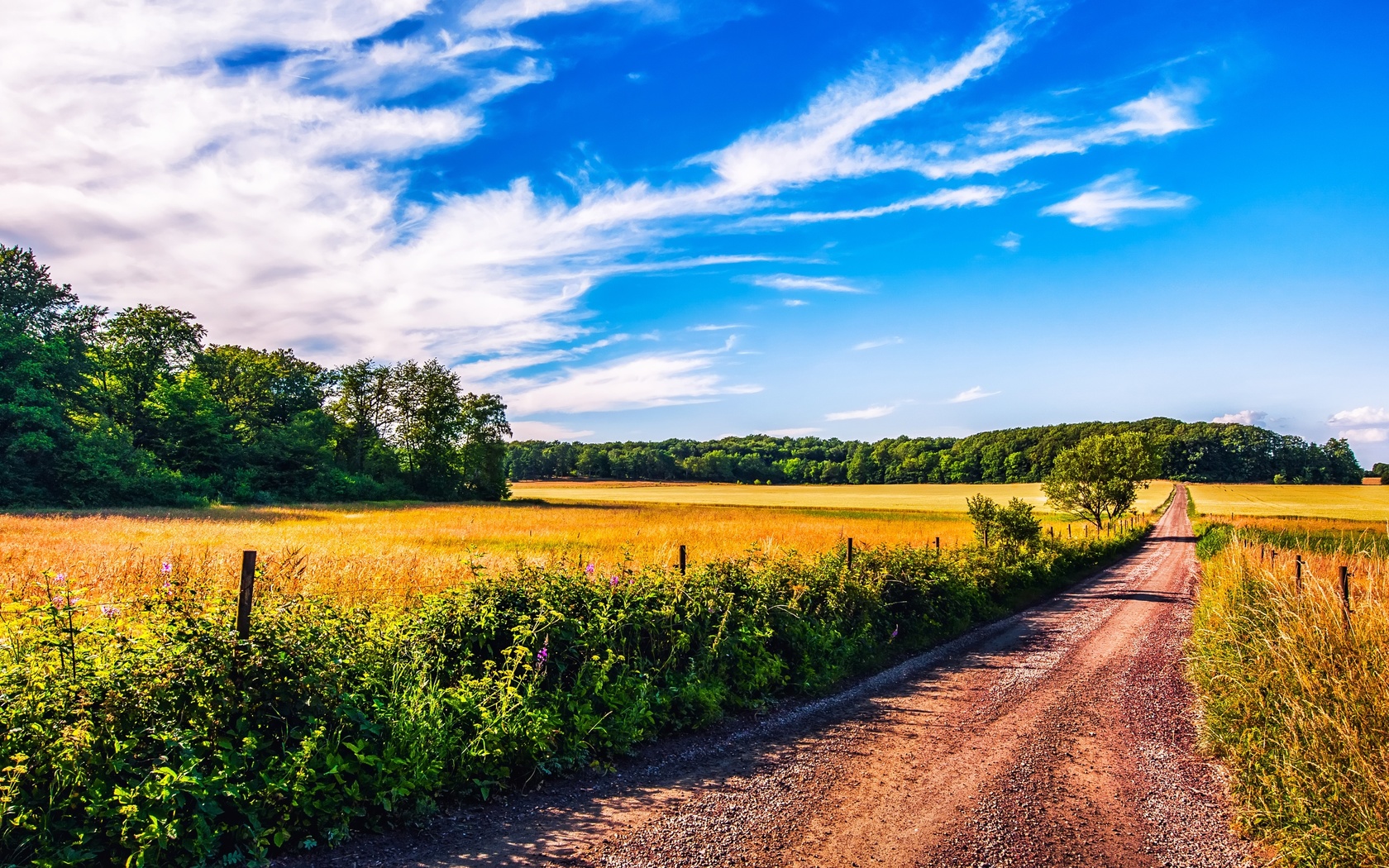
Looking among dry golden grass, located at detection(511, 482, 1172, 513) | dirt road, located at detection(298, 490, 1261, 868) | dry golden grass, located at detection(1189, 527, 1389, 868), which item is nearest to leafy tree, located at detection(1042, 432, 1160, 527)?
dry golden grass, located at detection(511, 482, 1172, 513)

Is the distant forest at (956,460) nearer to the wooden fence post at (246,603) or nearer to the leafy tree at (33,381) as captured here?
the leafy tree at (33,381)

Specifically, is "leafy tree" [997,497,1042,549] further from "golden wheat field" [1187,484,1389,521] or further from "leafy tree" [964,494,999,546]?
"golden wheat field" [1187,484,1389,521]

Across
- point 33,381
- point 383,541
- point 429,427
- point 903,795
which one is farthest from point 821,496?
point 903,795

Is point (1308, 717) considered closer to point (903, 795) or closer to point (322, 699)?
point (903, 795)

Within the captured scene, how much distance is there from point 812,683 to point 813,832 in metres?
3.87

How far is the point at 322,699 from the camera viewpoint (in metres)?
5.03

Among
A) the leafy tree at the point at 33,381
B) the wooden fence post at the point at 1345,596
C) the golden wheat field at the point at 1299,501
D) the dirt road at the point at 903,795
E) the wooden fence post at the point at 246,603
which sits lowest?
the golden wheat field at the point at 1299,501

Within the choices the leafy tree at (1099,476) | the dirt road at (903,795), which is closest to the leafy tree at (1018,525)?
the dirt road at (903,795)

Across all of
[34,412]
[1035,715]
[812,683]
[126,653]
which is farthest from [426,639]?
[34,412]

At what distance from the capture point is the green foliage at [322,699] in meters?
3.97

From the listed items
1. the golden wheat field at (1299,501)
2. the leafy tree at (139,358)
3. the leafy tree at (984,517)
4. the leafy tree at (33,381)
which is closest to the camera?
the leafy tree at (984,517)

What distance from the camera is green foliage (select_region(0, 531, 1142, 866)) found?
13.0 ft

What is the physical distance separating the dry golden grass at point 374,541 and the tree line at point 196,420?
7941 mm

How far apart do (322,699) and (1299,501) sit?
103 metres
